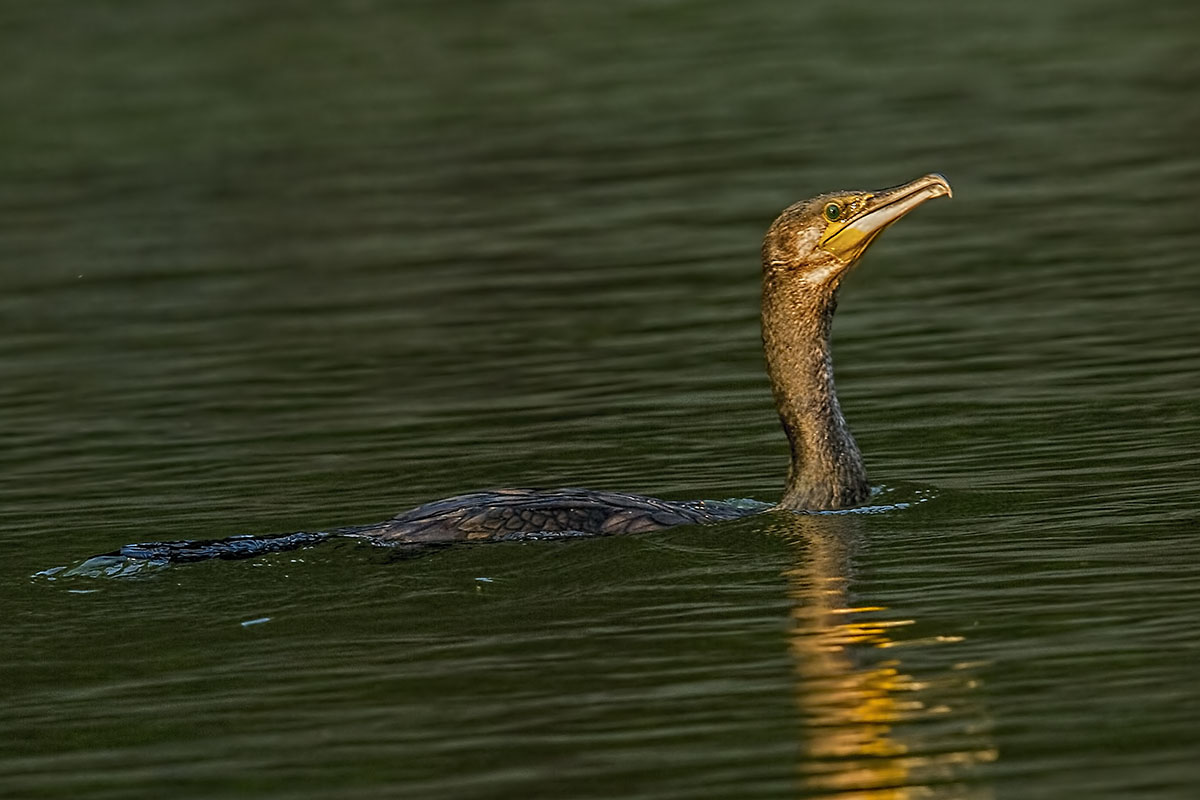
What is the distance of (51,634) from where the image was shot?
9.45 metres

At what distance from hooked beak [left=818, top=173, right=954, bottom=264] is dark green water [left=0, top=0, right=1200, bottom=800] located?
1.24m

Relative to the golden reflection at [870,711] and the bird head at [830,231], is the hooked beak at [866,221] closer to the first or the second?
the bird head at [830,231]

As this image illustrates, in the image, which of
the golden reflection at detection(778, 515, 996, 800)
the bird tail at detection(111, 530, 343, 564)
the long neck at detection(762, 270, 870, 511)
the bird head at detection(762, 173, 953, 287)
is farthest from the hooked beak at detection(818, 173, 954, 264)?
the bird tail at detection(111, 530, 343, 564)

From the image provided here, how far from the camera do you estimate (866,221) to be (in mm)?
10820

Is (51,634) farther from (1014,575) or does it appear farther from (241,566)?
(1014,575)

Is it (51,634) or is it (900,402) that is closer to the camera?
(51,634)

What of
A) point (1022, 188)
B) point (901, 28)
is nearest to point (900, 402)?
point (1022, 188)

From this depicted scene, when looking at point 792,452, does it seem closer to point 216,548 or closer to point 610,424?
point 610,424

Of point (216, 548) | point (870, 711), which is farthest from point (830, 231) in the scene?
point (870, 711)

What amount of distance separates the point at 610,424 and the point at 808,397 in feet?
8.29

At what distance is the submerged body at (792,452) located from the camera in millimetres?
10234

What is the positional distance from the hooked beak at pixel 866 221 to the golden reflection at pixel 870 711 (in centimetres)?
195

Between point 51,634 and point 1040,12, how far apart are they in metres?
24.5

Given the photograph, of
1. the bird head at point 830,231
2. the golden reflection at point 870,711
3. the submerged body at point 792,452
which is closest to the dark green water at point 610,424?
the golden reflection at point 870,711
